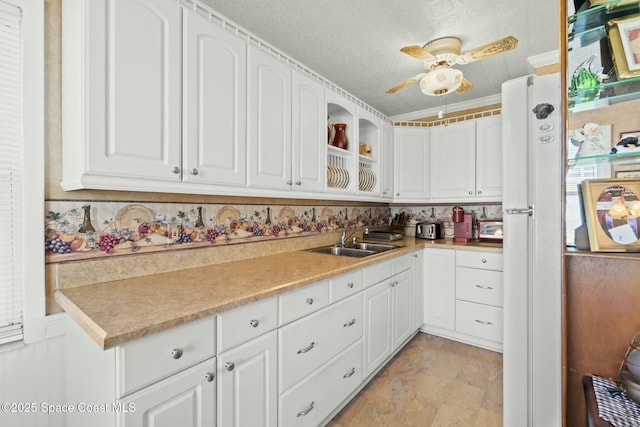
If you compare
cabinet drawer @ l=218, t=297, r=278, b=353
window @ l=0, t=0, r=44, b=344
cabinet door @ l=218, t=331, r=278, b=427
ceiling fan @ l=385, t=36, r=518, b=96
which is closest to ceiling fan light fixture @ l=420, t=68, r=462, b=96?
ceiling fan @ l=385, t=36, r=518, b=96

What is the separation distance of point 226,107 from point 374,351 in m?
1.87

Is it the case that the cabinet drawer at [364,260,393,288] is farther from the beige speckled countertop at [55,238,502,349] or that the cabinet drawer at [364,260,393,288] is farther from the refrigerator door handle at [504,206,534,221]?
the refrigerator door handle at [504,206,534,221]

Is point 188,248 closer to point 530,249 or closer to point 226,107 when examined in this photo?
A: point 226,107

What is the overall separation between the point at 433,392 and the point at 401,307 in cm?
66

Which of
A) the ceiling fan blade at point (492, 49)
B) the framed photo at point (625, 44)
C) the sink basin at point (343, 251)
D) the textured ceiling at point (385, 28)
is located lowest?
the sink basin at point (343, 251)

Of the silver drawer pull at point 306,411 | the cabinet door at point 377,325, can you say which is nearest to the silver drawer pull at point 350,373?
the cabinet door at point 377,325

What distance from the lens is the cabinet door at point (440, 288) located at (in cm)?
270

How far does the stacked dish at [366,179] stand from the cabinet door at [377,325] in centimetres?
97

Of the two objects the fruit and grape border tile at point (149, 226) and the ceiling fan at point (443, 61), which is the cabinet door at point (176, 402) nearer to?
the fruit and grape border tile at point (149, 226)

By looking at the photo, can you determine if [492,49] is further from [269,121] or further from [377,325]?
[377,325]

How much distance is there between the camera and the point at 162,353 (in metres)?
0.87

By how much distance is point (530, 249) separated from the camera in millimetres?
1357

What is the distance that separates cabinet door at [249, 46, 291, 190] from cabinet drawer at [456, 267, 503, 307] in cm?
191

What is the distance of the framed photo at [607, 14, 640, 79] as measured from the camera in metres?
0.86
